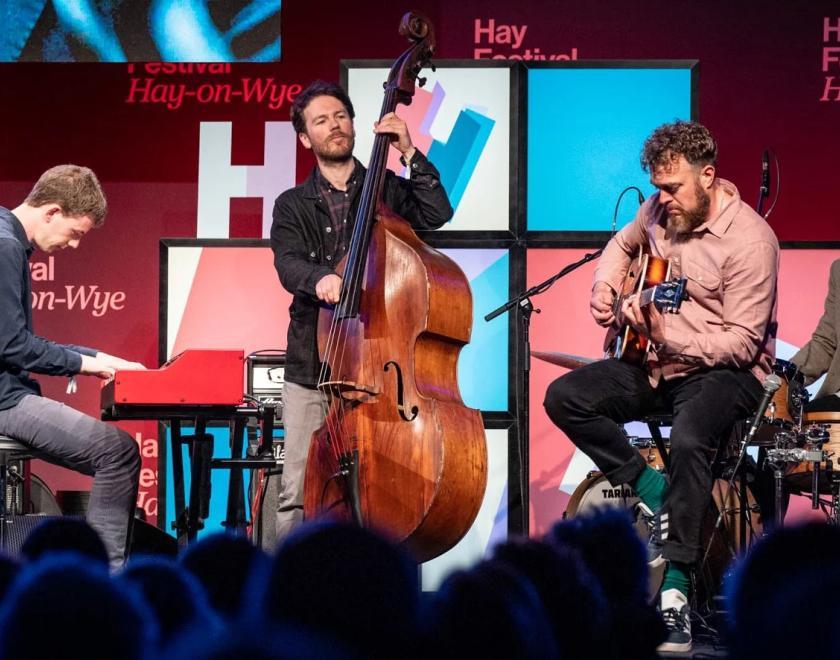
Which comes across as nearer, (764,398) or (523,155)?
(764,398)

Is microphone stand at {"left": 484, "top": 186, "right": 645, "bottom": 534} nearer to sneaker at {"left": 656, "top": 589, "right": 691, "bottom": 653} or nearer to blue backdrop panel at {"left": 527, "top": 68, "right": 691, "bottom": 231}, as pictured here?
blue backdrop panel at {"left": 527, "top": 68, "right": 691, "bottom": 231}

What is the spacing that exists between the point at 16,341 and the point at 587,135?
3165mm

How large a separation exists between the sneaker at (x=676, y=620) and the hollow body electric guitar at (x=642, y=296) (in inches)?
37.5

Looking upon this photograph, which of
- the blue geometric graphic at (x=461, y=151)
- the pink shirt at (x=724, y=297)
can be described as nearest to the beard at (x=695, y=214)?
the pink shirt at (x=724, y=297)

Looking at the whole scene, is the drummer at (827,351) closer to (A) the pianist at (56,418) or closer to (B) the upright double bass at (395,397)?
(B) the upright double bass at (395,397)

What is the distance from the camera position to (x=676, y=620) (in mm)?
3123

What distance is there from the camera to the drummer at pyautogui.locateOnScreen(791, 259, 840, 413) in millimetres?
5020

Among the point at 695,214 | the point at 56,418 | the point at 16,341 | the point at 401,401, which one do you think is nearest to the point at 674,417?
the point at 695,214

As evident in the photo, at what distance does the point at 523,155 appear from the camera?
558cm

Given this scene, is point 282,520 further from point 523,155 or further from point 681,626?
point 523,155

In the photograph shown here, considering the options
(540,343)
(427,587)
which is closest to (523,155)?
(540,343)

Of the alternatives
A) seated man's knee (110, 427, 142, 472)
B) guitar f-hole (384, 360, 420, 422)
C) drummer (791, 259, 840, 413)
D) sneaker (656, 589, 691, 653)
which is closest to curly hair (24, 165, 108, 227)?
seated man's knee (110, 427, 142, 472)

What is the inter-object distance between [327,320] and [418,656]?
280 centimetres

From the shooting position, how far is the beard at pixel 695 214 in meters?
3.83
